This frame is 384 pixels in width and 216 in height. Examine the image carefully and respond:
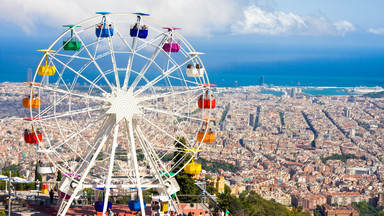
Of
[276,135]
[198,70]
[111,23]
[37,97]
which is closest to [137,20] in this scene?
[111,23]

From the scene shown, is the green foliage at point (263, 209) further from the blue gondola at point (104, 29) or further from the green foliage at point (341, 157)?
the green foliage at point (341, 157)

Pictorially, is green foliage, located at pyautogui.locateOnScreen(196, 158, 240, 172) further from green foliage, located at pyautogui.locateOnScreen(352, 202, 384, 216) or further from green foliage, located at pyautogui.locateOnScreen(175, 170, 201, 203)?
green foliage, located at pyautogui.locateOnScreen(175, 170, 201, 203)

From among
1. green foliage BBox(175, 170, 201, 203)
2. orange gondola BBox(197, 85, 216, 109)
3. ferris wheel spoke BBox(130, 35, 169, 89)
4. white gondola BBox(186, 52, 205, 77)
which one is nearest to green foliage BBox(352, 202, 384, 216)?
green foliage BBox(175, 170, 201, 203)

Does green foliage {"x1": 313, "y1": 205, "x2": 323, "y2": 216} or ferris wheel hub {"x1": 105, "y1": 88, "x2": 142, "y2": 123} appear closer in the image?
ferris wheel hub {"x1": 105, "y1": 88, "x2": 142, "y2": 123}

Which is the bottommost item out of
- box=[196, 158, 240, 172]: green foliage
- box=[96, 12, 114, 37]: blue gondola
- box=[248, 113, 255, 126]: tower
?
box=[196, 158, 240, 172]: green foliage

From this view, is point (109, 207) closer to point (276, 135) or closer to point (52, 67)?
point (52, 67)

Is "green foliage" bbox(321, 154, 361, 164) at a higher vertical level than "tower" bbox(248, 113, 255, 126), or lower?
lower

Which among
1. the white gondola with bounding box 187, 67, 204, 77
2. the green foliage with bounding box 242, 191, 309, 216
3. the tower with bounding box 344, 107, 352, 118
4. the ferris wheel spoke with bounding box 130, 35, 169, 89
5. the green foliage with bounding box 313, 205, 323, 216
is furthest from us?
the tower with bounding box 344, 107, 352, 118
